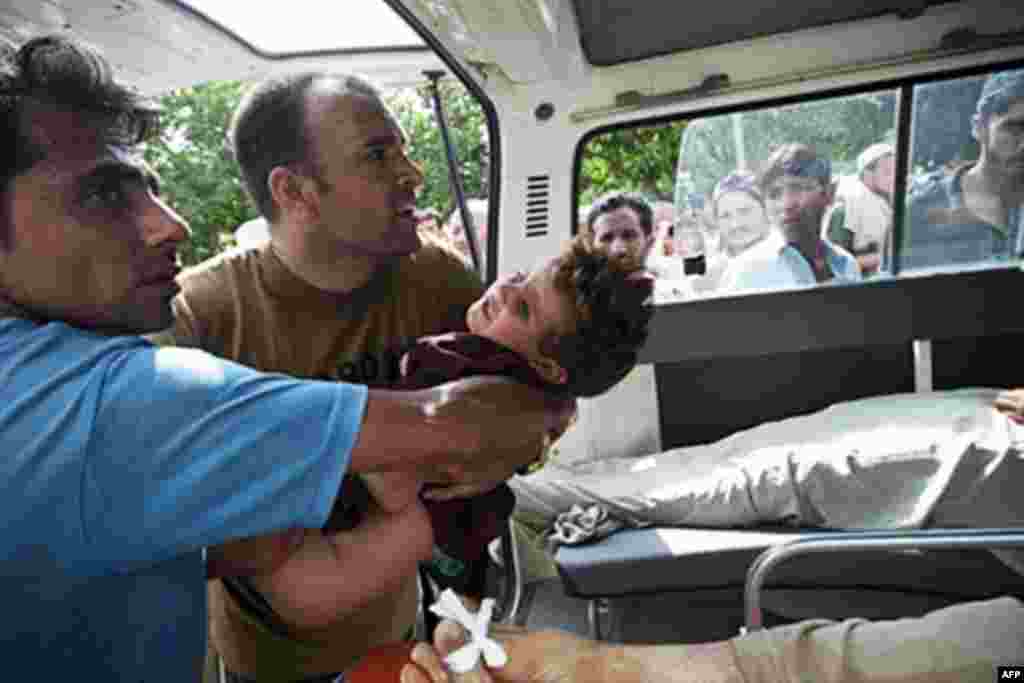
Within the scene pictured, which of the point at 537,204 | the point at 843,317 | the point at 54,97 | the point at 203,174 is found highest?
the point at 203,174

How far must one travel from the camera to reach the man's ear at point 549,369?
1329 mm

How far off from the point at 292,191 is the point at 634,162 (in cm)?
225

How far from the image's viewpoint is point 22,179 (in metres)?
0.80

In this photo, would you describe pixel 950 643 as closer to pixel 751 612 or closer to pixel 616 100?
pixel 751 612

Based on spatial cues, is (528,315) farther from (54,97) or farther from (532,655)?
(54,97)

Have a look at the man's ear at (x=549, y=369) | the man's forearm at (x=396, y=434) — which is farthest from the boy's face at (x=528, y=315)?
the man's forearm at (x=396, y=434)

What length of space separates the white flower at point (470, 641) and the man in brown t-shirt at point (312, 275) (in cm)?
10

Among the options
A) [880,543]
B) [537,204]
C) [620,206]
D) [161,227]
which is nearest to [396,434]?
[161,227]

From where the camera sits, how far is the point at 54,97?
855 mm

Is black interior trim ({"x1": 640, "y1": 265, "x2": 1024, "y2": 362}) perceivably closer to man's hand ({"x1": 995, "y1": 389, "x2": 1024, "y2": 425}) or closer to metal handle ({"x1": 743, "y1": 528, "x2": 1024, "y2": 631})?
man's hand ({"x1": 995, "y1": 389, "x2": 1024, "y2": 425})

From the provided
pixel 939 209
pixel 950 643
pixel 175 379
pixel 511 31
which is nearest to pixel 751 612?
pixel 950 643

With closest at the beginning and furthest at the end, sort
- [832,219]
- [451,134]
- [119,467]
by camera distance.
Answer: [119,467]
[451,134]
[832,219]

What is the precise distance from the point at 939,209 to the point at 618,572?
196 cm

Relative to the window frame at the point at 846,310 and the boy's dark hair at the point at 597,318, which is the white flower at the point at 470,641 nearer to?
the boy's dark hair at the point at 597,318
